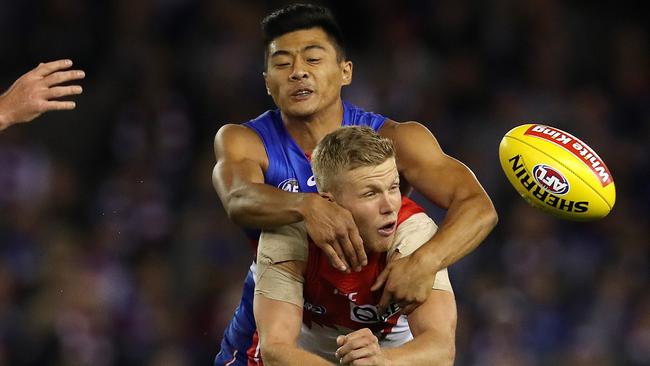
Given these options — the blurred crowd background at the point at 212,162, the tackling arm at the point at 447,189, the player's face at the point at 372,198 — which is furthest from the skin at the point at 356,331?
the blurred crowd background at the point at 212,162

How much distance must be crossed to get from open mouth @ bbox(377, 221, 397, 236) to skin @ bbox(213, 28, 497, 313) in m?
0.11

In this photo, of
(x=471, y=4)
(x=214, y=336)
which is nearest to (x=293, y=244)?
(x=214, y=336)

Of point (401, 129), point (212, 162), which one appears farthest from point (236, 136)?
point (212, 162)

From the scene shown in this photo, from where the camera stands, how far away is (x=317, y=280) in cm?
464

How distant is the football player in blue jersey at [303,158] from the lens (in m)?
4.68

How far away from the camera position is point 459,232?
4746mm

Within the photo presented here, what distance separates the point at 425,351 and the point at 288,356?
495 millimetres

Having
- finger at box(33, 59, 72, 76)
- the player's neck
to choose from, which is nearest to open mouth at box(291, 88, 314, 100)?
the player's neck

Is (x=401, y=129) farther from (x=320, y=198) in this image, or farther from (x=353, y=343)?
(x=353, y=343)

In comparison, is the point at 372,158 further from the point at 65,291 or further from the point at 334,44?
the point at 65,291

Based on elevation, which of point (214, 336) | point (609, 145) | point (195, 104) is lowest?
point (214, 336)

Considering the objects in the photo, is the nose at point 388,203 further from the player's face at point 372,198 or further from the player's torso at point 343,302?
the player's torso at point 343,302

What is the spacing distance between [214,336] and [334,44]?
4321mm

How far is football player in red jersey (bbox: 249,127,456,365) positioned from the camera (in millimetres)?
4281
